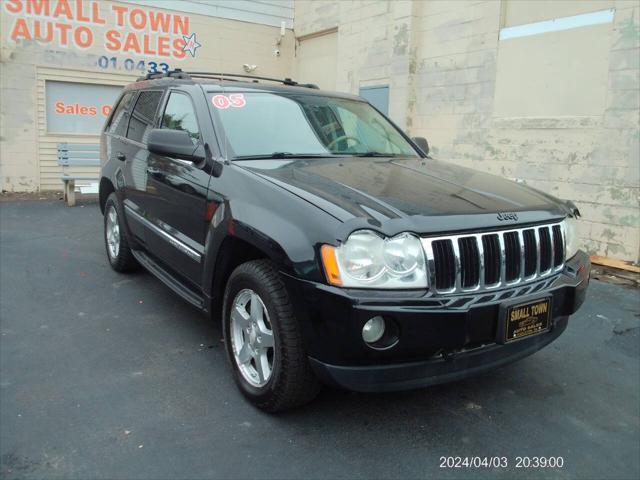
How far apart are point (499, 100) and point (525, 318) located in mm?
6050

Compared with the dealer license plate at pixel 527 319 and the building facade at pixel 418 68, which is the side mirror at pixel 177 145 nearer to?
the dealer license plate at pixel 527 319

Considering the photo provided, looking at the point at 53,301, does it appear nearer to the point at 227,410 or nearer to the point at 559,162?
the point at 227,410

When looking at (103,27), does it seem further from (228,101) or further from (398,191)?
(398,191)

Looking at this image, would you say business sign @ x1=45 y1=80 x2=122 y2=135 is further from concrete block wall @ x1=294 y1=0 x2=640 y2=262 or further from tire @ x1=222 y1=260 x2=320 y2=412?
tire @ x1=222 y1=260 x2=320 y2=412

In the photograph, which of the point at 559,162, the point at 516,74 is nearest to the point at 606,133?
the point at 559,162

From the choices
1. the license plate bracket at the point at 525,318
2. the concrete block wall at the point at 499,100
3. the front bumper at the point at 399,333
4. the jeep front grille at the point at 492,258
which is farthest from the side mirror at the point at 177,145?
the concrete block wall at the point at 499,100

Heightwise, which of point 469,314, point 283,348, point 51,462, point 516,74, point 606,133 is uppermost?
point 516,74

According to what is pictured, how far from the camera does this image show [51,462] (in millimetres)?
2518

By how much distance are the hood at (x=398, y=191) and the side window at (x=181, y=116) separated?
0.64 meters

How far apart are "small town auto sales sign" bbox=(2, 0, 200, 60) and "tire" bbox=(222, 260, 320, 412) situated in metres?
9.84

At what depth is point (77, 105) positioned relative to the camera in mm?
11148

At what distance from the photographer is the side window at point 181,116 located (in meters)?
3.70

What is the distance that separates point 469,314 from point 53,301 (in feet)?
12.2

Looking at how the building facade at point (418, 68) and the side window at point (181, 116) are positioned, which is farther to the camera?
the building facade at point (418, 68)
